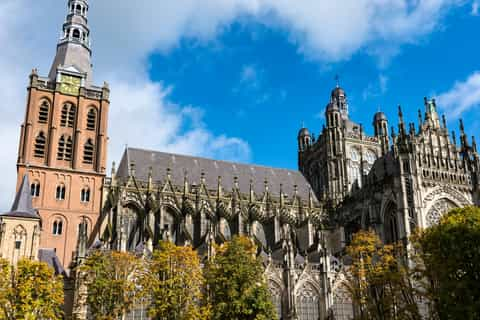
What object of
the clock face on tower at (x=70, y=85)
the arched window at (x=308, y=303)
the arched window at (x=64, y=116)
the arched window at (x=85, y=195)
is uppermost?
the clock face on tower at (x=70, y=85)

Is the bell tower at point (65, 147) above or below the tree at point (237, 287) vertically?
above

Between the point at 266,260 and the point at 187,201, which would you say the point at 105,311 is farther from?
the point at 187,201

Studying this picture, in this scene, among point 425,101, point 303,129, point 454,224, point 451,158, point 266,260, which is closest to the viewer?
point 454,224

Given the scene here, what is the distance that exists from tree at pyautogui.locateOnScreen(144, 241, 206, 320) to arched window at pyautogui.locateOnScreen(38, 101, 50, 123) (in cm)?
2356

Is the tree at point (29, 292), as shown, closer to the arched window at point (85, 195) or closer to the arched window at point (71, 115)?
the arched window at point (85, 195)

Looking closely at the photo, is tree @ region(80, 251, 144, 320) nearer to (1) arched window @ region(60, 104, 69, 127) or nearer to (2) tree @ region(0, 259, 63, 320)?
(2) tree @ region(0, 259, 63, 320)

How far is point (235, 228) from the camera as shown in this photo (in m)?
Result: 53.3

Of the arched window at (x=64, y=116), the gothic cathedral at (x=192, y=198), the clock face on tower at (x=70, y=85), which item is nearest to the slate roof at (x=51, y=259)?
the gothic cathedral at (x=192, y=198)

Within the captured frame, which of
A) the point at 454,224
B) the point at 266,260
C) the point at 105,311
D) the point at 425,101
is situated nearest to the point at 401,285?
the point at 454,224

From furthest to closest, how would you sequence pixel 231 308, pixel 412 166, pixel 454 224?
pixel 412 166
pixel 231 308
pixel 454 224

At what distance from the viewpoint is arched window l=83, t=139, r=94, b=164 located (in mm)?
51750

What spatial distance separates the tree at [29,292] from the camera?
98.4 ft

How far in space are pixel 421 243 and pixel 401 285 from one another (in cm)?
289

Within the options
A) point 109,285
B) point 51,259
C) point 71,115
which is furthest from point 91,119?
point 109,285
